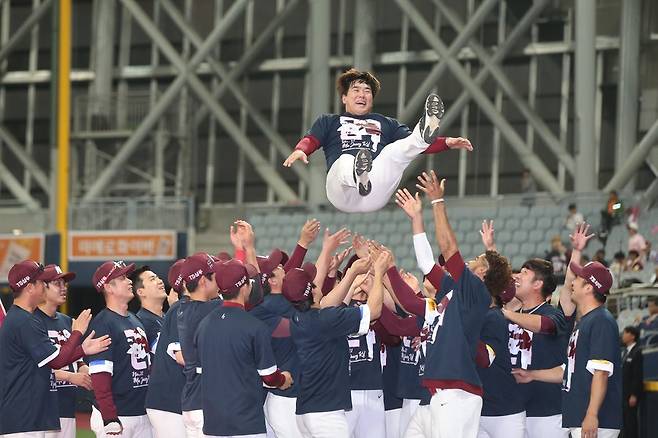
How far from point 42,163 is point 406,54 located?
11329 millimetres

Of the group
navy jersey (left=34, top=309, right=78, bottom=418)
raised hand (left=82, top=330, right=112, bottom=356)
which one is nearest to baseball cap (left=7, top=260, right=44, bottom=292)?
navy jersey (left=34, top=309, right=78, bottom=418)

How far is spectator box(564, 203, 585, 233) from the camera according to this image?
2431 cm

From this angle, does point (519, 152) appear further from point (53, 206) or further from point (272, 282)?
point (272, 282)

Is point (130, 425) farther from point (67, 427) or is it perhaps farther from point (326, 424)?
point (326, 424)

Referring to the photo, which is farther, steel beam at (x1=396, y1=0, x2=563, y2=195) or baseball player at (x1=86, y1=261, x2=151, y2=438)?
steel beam at (x1=396, y1=0, x2=563, y2=195)

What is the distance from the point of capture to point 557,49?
103 feet

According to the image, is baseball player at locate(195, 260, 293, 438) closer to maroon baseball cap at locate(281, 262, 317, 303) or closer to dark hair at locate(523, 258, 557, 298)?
maroon baseball cap at locate(281, 262, 317, 303)

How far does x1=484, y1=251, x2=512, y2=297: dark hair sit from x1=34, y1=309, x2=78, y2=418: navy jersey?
3.61 m

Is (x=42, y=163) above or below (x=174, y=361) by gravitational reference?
above

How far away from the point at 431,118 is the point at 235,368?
248 cm

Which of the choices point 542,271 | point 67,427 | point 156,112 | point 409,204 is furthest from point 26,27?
point 409,204

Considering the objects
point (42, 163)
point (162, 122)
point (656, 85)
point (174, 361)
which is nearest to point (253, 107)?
point (162, 122)

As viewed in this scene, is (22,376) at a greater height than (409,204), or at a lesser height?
lesser

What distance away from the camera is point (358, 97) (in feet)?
34.0
